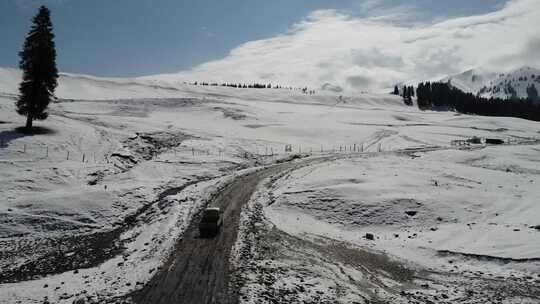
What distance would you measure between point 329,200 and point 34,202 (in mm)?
21504

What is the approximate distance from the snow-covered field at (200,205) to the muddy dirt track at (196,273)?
2.98ft

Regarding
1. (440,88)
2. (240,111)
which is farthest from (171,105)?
(440,88)

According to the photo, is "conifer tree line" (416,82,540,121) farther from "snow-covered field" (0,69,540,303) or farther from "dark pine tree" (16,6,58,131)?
"dark pine tree" (16,6,58,131)

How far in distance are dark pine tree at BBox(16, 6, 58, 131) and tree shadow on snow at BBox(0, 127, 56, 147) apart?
2.80 feet

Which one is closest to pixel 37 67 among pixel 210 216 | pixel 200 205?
pixel 200 205

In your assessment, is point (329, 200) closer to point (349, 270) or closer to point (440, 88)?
point (349, 270)

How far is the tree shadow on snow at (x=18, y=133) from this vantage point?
1585 inches

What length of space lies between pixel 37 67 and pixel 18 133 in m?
7.90

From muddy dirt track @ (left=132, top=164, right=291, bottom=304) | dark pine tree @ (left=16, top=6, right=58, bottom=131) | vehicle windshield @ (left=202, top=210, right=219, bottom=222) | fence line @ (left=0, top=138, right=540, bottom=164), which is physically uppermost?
dark pine tree @ (left=16, top=6, right=58, bottom=131)

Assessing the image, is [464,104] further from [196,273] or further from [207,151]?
[196,273]

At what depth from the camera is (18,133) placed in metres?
43.6

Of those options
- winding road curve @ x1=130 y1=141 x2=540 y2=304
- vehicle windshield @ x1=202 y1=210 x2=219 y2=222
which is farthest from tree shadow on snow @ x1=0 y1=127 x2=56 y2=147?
vehicle windshield @ x1=202 y1=210 x2=219 y2=222

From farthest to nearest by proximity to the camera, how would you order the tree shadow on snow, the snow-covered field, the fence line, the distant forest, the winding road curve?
1. the distant forest
2. the tree shadow on snow
3. the fence line
4. the snow-covered field
5. the winding road curve

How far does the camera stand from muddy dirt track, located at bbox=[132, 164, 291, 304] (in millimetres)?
15930
